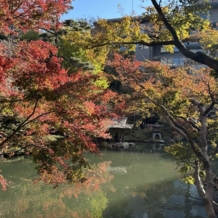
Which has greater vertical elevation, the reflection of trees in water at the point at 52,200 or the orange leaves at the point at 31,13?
the orange leaves at the point at 31,13

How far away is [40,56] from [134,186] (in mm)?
6466

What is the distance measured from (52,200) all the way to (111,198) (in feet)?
5.16

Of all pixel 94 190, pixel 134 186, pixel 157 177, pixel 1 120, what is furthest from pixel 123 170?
pixel 1 120

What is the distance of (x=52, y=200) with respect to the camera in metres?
7.52

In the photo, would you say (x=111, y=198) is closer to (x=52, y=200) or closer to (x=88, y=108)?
(x=52, y=200)

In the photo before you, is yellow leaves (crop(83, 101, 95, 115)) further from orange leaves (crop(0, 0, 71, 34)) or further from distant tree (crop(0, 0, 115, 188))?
orange leaves (crop(0, 0, 71, 34))

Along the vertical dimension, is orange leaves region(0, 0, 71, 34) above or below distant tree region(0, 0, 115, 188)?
above

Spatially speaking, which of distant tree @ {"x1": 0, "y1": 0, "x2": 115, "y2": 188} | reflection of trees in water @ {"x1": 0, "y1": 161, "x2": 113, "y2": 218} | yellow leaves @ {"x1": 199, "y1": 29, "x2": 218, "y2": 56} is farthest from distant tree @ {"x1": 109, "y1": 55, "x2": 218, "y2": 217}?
distant tree @ {"x1": 0, "y1": 0, "x2": 115, "y2": 188}

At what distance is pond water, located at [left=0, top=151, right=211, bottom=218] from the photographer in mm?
6711

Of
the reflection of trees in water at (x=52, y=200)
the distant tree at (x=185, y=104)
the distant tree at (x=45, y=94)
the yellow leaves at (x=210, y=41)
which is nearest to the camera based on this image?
the distant tree at (x=45, y=94)

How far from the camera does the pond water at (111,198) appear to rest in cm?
671

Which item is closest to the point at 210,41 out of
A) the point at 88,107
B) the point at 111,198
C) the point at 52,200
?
the point at 88,107

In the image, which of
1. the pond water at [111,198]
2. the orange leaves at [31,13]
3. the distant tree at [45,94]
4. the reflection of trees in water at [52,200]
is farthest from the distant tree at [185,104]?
the orange leaves at [31,13]

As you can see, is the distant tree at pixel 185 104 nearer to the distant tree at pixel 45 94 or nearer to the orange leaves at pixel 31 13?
the distant tree at pixel 45 94
